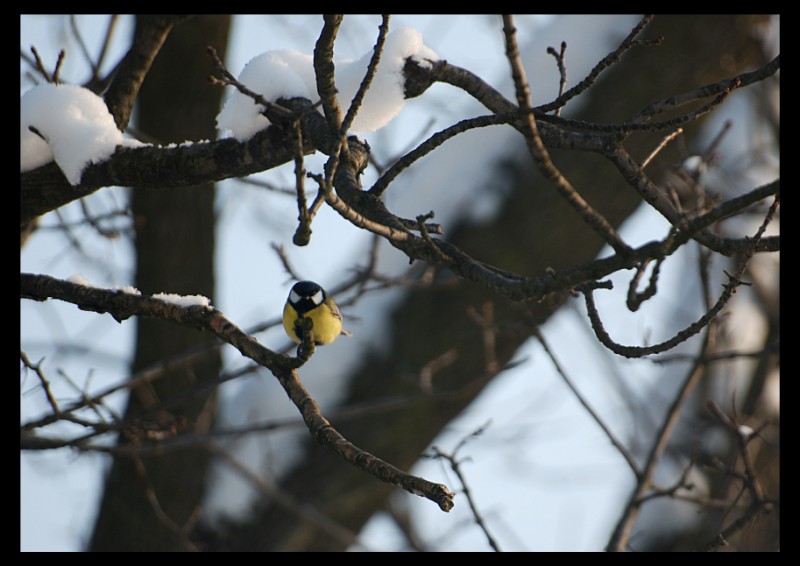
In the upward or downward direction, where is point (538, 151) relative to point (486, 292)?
downward

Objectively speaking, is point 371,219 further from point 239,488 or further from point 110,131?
point 239,488

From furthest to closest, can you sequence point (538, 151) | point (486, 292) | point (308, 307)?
point (486, 292) < point (308, 307) < point (538, 151)

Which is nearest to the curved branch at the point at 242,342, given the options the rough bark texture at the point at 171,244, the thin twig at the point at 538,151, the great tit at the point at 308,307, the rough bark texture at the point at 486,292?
the thin twig at the point at 538,151

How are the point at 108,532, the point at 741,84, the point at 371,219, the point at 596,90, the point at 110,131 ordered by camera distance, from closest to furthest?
the point at 371,219
the point at 741,84
the point at 110,131
the point at 108,532
the point at 596,90

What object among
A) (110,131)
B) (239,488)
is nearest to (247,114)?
(110,131)

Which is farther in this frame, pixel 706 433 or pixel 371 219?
pixel 706 433

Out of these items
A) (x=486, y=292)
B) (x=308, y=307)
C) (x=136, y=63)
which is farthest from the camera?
(x=486, y=292)

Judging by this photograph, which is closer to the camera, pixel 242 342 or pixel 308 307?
pixel 242 342

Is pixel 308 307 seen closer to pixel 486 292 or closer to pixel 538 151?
pixel 486 292

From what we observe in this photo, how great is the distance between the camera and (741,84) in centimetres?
180

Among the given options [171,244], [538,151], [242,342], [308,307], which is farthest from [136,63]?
[171,244]

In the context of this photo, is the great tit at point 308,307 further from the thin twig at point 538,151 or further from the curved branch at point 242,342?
the thin twig at point 538,151
